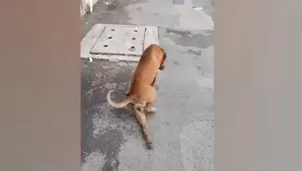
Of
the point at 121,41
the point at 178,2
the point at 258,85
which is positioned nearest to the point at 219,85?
the point at 258,85

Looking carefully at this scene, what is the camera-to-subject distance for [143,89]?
7.35 feet

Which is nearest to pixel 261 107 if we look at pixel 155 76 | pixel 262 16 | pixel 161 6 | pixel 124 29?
pixel 262 16

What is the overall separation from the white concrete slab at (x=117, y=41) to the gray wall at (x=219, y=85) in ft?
5.38

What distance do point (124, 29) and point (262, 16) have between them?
224cm

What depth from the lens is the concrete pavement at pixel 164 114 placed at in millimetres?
1853

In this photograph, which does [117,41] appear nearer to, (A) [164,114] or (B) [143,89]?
(B) [143,89]

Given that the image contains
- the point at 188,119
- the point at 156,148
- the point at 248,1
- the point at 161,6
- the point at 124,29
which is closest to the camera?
the point at 248,1

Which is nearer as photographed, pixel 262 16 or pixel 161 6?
pixel 262 16

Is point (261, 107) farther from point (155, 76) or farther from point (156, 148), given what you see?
point (155, 76)

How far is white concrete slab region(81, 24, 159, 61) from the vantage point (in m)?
2.79

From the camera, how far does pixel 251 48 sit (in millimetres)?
1033

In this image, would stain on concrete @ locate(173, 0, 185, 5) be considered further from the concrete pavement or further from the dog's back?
the dog's back

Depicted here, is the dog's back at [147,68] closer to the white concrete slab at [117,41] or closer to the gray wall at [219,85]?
the white concrete slab at [117,41]

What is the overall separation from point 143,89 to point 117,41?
0.88 meters
